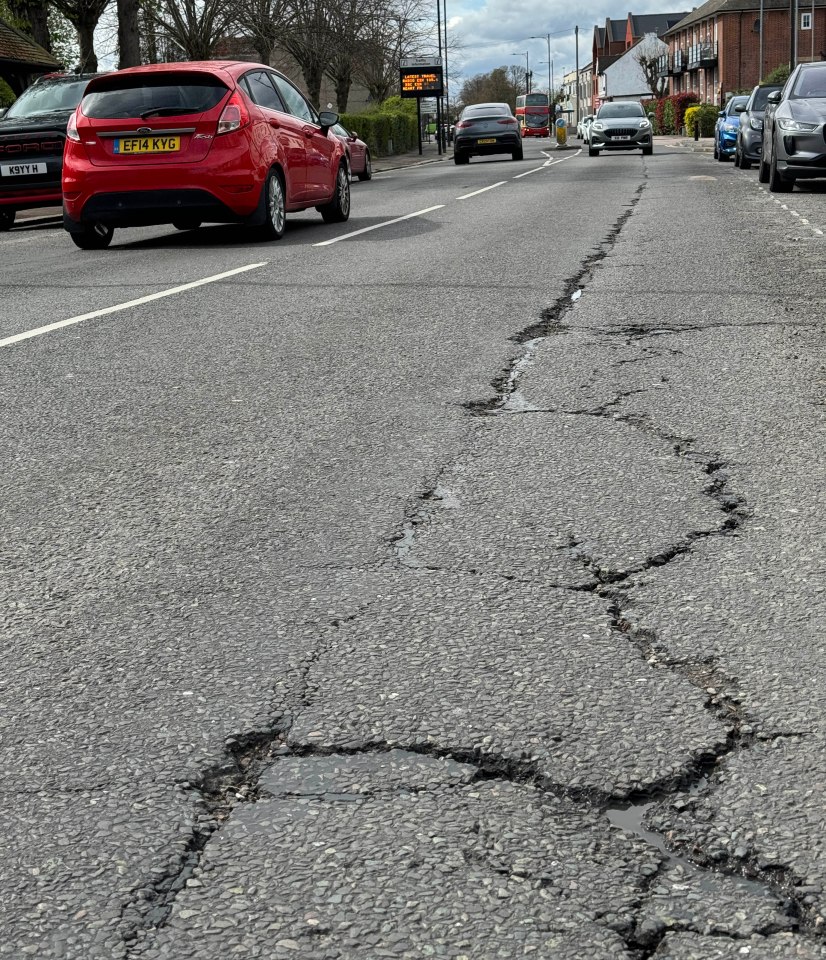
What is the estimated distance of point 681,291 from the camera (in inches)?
333

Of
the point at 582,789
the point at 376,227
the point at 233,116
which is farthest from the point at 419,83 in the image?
the point at 582,789

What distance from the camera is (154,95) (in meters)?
12.3

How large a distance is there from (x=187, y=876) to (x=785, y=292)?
7.24 m

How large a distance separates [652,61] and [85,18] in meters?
82.7

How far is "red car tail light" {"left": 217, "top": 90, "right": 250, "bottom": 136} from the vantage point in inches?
471

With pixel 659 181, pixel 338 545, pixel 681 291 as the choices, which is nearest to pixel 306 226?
pixel 681 291

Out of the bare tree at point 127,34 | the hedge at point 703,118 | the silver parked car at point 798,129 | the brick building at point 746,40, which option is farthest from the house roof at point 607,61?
the silver parked car at point 798,129

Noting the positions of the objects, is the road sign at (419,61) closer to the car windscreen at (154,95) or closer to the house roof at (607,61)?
the car windscreen at (154,95)

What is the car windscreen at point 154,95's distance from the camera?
40.0 ft

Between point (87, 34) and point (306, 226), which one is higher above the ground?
point (87, 34)

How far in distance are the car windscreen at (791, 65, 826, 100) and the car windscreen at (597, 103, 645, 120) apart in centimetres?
2232

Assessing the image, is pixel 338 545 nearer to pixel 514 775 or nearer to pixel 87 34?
pixel 514 775

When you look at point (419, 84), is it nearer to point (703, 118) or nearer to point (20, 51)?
point (703, 118)

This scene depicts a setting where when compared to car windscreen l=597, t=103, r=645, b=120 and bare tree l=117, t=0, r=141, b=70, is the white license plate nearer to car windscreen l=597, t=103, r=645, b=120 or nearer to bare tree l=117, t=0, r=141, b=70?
bare tree l=117, t=0, r=141, b=70
